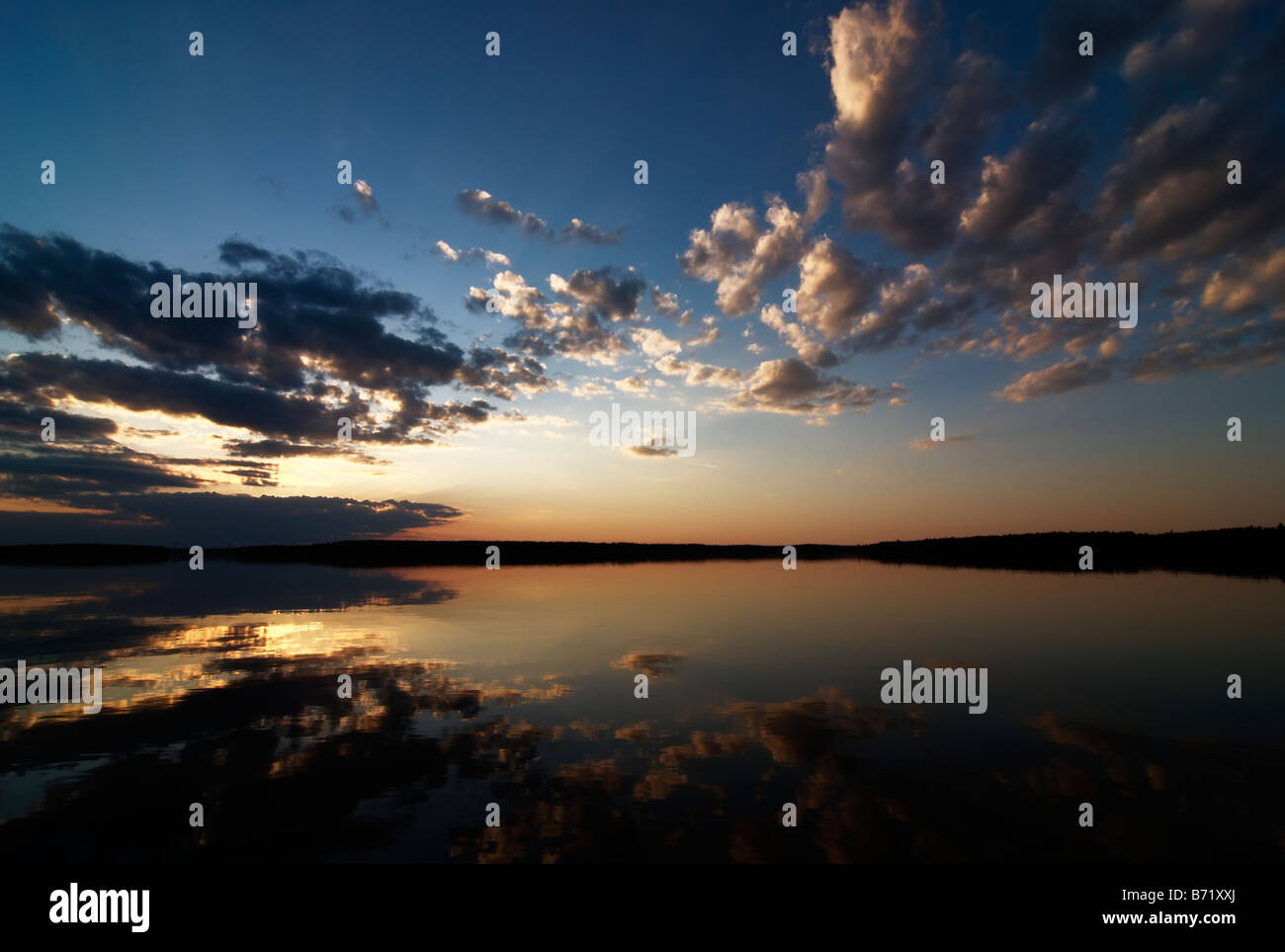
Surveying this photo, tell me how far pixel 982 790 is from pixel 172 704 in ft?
68.2

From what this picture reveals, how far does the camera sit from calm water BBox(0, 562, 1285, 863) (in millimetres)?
9344

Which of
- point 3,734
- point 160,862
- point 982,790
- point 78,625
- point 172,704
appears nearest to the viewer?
point 160,862

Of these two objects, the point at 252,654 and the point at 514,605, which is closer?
the point at 252,654

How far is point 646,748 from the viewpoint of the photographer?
13328mm

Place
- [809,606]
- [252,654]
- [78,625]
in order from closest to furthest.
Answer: [252,654]
[78,625]
[809,606]

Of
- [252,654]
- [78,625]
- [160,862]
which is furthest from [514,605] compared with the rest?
[160,862]

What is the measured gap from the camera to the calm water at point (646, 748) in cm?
934

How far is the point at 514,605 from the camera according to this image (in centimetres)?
4247
